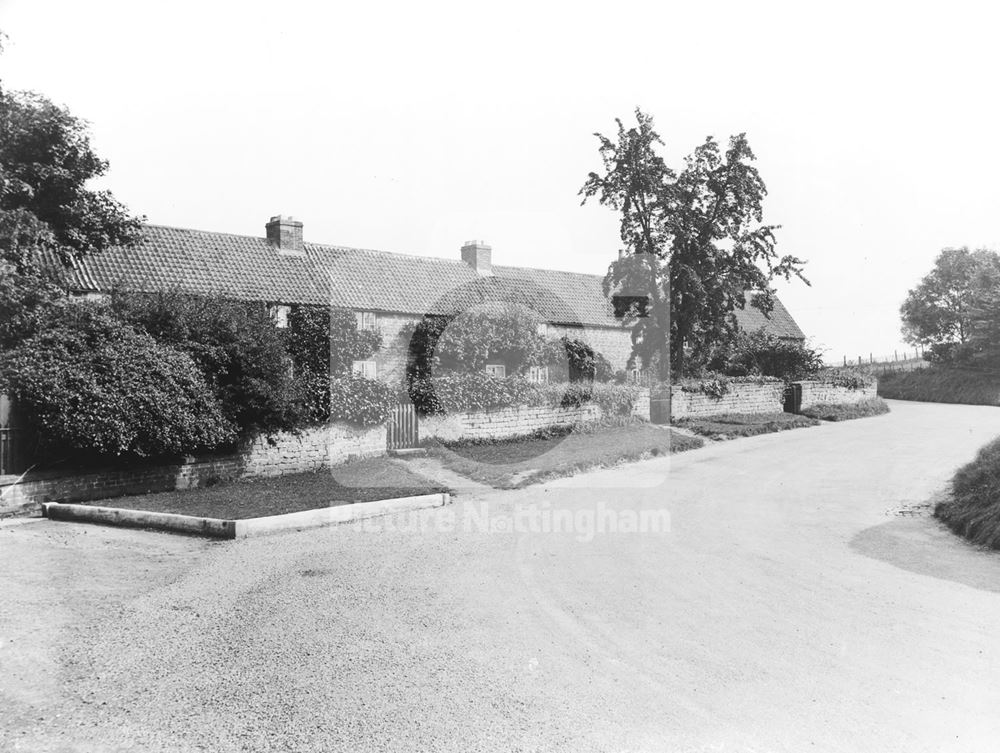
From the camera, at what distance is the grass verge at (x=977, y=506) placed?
32.9 ft

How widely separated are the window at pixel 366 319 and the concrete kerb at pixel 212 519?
1596cm

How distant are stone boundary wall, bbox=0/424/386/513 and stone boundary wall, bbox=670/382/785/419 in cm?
1156

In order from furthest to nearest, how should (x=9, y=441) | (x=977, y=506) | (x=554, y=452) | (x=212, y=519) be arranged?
(x=554, y=452) < (x=9, y=441) < (x=977, y=506) < (x=212, y=519)

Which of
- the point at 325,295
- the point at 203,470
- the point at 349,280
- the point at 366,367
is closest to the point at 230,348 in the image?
the point at 203,470

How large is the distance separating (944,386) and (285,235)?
36213 mm

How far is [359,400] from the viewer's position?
55.9 ft

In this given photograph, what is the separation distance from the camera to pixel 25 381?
39.1 feet

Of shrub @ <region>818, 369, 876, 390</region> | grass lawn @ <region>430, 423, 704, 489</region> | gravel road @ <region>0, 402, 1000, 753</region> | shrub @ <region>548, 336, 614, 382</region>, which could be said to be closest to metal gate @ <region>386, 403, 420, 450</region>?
grass lawn @ <region>430, 423, 704, 489</region>

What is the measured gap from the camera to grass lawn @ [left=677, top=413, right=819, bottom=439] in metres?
23.2

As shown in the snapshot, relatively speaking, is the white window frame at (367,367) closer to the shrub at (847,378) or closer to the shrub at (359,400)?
the shrub at (359,400)

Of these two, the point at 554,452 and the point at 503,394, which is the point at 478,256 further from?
the point at 554,452

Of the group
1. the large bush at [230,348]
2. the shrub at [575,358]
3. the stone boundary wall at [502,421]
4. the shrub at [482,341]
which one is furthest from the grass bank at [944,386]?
the large bush at [230,348]

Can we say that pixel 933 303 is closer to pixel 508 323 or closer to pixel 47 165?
pixel 508 323

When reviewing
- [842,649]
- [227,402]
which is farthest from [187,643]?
[227,402]
